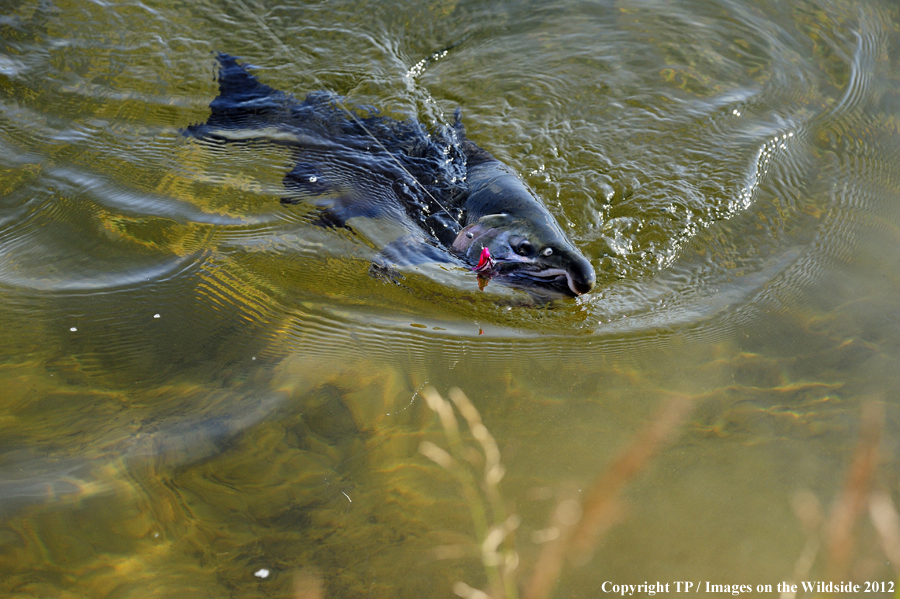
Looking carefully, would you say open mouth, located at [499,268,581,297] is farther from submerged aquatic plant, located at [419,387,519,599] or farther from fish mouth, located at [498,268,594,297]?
submerged aquatic plant, located at [419,387,519,599]

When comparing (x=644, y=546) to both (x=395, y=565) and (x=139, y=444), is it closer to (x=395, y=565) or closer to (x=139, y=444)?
(x=395, y=565)

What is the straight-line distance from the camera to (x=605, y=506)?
6.23 ft

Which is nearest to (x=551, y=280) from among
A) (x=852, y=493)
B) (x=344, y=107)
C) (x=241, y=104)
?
(x=852, y=493)

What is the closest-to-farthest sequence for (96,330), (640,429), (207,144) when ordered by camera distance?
(640,429) < (96,330) < (207,144)

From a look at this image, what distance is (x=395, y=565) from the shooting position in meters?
2.21

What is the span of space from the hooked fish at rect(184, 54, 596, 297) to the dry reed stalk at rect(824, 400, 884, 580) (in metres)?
1.30

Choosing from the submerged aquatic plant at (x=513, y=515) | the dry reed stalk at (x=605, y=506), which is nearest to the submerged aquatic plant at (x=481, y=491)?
the submerged aquatic plant at (x=513, y=515)

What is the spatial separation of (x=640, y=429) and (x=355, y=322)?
56.4 inches

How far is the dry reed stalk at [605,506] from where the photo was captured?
6.75ft

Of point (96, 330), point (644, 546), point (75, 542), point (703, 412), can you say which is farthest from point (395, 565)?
point (96, 330)

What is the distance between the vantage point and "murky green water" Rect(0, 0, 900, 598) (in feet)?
7.53

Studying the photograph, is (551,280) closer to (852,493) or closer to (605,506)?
(605,506)

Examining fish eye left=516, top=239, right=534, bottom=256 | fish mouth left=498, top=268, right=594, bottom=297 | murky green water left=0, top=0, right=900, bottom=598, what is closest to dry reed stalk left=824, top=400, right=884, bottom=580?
murky green water left=0, top=0, right=900, bottom=598

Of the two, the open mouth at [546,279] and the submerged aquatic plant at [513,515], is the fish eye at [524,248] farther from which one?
the submerged aquatic plant at [513,515]
